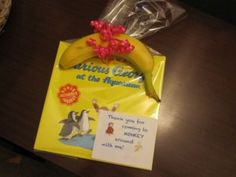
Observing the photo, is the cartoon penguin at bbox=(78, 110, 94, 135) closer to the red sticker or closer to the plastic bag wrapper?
the red sticker

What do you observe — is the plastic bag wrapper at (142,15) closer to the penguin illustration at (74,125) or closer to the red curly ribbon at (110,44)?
the red curly ribbon at (110,44)

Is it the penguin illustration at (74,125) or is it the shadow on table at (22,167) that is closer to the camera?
the penguin illustration at (74,125)

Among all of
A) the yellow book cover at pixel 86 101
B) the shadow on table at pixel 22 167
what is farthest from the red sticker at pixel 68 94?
the shadow on table at pixel 22 167

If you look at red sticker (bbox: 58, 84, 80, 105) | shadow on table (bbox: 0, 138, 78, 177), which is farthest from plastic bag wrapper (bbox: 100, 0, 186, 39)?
shadow on table (bbox: 0, 138, 78, 177)

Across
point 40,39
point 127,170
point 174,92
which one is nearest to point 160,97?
point 174,92

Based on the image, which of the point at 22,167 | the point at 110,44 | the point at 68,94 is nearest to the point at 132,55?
the point at 110,44

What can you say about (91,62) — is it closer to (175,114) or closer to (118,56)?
(118,56)
